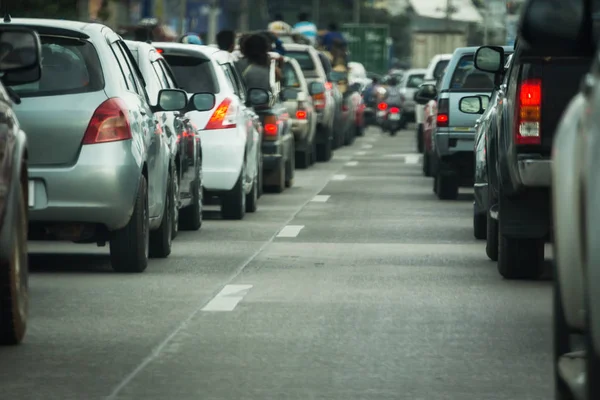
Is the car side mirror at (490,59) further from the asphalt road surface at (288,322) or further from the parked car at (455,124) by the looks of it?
the parked car at (455,124)

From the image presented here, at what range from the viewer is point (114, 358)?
8453 mm

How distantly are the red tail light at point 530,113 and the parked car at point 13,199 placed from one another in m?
3.01

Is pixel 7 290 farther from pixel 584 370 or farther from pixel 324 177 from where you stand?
pixel 324 177

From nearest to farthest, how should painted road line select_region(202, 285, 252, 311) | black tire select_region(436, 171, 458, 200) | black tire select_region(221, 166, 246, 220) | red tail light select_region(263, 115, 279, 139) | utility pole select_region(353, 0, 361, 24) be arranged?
painted road line select_region(202, 285, 252, 311)
black tire select_region(221, 166, 246, 220)
red tail light select_region(263, 115, 279, 139)
black tire select_region(436, 171, 458, 200)
utility pole select_region(353, 0, 361, 24)

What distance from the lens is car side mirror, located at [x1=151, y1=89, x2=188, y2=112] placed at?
13504 millimetres

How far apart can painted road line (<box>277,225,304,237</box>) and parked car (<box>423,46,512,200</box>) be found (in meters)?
3.85

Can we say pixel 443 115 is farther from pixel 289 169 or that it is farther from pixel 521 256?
pixel 521 256

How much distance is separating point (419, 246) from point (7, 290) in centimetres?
663

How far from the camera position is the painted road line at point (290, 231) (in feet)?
52.3

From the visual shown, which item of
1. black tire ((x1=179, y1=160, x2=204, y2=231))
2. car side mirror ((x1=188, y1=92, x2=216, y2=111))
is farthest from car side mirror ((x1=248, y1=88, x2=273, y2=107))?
car side mirror ((x1=188, y1=92, x2=216, y2=111))

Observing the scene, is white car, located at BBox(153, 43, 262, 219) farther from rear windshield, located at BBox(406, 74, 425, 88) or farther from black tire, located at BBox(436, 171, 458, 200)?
rear windshield, located at BBox(406, 74, 425, 88)

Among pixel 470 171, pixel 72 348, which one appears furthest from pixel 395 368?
pixel 470 171

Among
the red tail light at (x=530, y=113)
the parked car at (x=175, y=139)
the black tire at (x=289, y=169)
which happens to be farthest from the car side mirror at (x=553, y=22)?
the black tire at (x=289, y=169)

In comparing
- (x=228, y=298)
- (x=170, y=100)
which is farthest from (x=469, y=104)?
(x=228, y=298)
